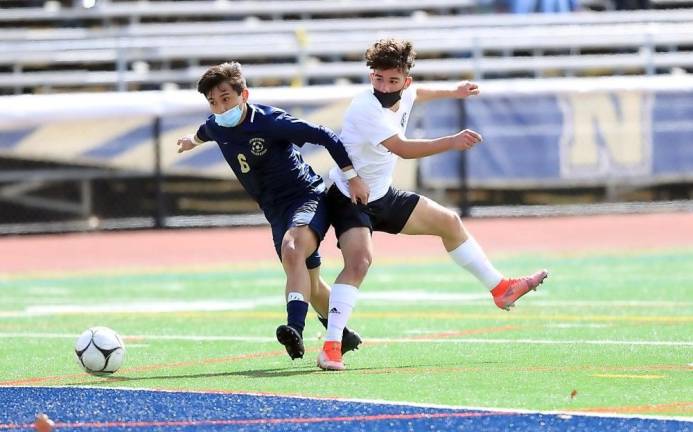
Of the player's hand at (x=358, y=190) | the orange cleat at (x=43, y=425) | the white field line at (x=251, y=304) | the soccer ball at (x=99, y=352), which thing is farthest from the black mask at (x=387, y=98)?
the white field line at (x=251, y=304)

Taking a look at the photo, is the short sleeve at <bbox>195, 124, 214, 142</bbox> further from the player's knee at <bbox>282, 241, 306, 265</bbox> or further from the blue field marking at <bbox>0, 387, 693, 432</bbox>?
the blue field marking at <bbox>0, 387, 693, 432</bbox>

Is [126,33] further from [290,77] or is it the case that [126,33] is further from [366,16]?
[366,16]

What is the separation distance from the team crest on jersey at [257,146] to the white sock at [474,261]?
1.34m

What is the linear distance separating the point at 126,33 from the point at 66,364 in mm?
18815

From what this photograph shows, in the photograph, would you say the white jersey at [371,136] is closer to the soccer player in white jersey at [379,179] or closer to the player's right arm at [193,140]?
the soccer player in white jersey at [379,179]

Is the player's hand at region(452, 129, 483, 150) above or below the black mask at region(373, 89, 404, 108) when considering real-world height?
below

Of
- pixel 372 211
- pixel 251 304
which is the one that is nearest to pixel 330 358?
pixel 372 211

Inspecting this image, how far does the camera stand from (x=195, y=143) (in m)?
8.93

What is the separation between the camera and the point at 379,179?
836 cm

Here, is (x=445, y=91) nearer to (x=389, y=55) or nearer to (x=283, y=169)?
(x=389, y=55)

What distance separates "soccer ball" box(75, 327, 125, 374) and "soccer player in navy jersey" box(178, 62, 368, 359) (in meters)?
0.96

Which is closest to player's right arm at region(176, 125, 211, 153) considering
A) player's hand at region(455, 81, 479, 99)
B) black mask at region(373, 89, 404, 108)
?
black mask at region(373, 89, 404, 108)

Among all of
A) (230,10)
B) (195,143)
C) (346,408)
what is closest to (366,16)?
(230,10)

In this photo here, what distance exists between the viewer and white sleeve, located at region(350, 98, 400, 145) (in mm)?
8117
